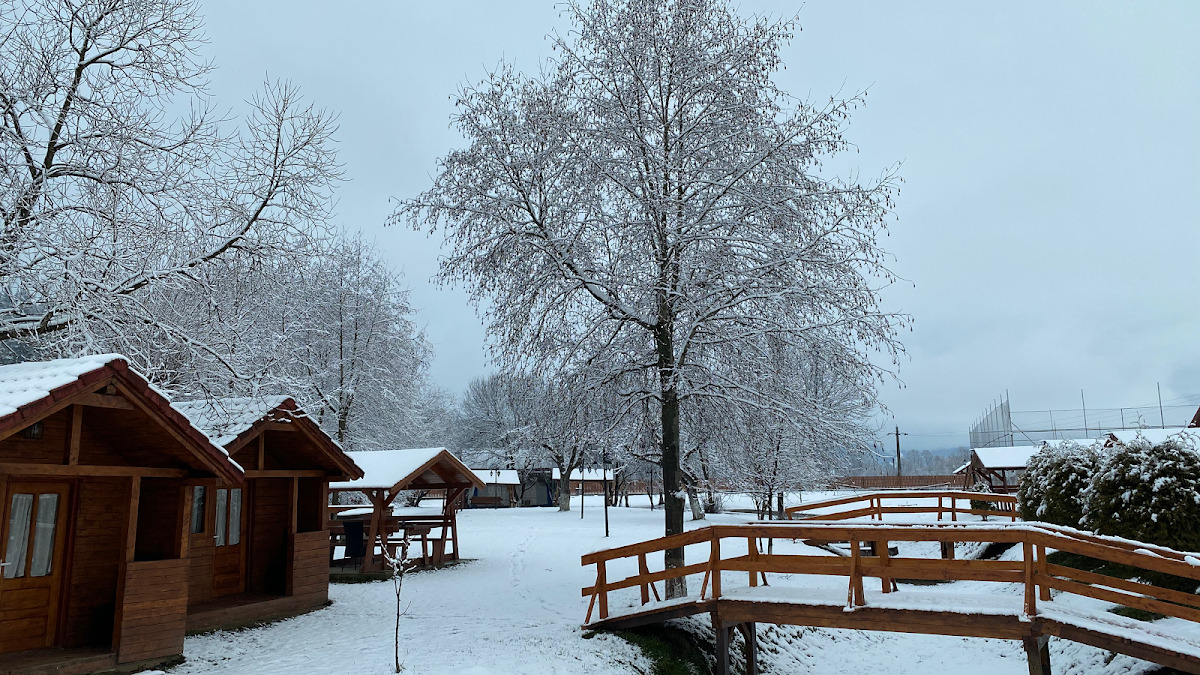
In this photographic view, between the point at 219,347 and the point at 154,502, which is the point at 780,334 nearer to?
the point at 219,347

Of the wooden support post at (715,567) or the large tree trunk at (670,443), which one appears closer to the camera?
the wooden support post at (715,567)

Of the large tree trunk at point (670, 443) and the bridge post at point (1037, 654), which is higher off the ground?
the large tree trunk at point (670, 443)

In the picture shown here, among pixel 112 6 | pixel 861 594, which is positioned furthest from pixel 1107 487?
pixel 112 6

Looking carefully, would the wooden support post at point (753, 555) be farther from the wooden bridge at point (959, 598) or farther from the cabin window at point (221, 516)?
the cabin window at point (221, 516)

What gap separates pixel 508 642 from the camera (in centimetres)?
1070

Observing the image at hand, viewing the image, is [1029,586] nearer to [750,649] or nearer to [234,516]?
[750,649]

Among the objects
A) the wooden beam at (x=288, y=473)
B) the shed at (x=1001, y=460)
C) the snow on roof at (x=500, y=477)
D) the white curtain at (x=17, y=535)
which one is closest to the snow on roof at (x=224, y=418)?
the wooden beam at (x=288, y=473)

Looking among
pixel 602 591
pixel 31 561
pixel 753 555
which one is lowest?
pixel 602 591

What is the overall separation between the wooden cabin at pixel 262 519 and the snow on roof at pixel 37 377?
3113 millimetres

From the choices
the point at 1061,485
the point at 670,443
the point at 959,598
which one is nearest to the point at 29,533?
the point at 670,443

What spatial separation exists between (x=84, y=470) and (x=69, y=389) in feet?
4.55

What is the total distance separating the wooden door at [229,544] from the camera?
1298 centimetres

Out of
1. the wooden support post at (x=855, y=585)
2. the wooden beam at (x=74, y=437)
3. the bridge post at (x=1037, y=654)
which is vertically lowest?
the bridge post at (x=1037, y=654)

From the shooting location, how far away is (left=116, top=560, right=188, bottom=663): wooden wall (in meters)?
9.30
